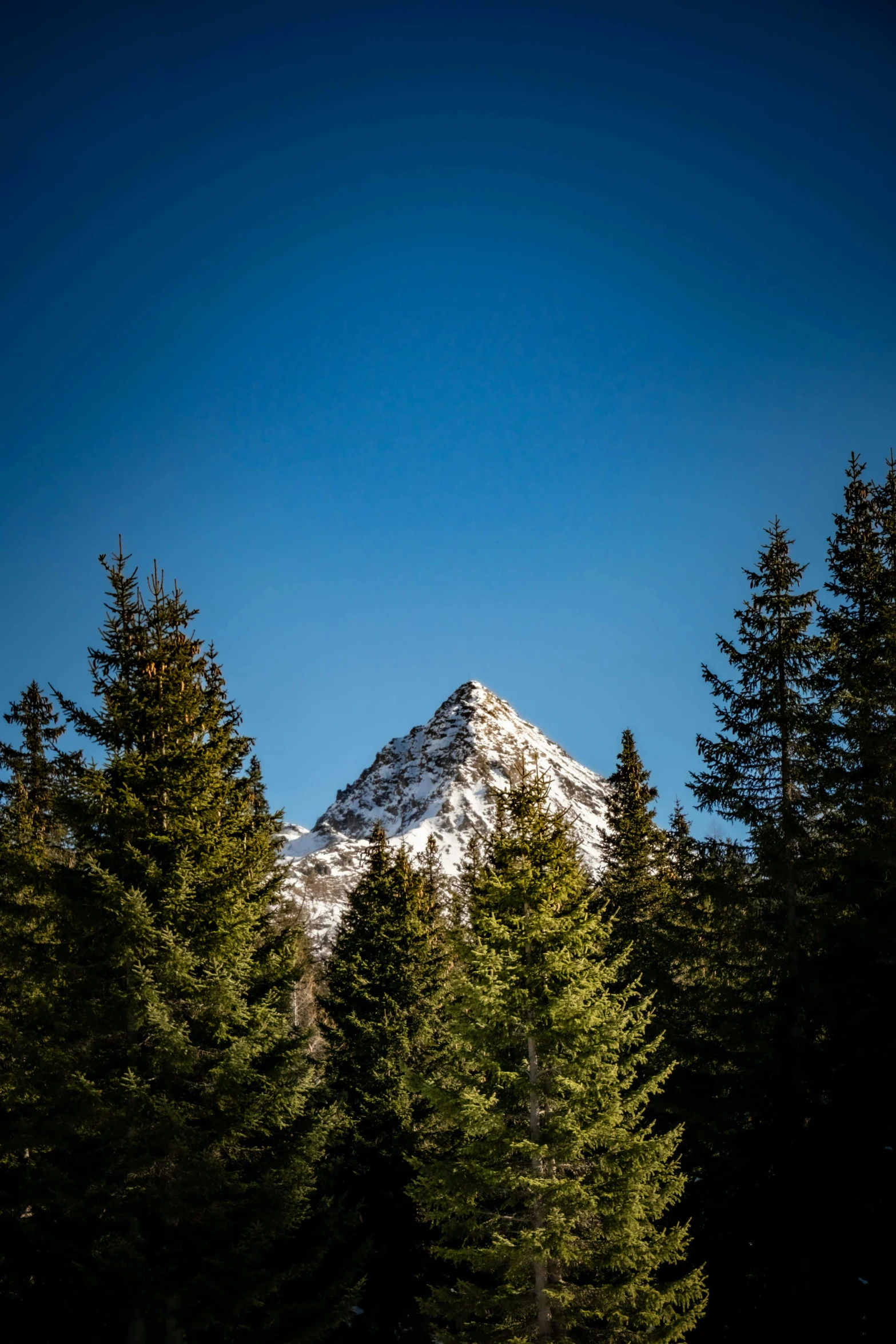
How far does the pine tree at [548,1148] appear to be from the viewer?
10578mm

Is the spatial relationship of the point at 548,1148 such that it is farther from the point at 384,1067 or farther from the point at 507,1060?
the point at 384,1067

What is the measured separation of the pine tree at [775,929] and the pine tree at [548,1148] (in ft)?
7.97

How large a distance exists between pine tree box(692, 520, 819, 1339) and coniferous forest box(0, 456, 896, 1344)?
6cm

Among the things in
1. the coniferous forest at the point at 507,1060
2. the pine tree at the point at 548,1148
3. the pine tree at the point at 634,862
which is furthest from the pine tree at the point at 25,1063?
the pine tree at the point at 634,862

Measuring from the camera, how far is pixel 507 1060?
1209 cm

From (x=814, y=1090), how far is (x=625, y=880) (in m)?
14.3

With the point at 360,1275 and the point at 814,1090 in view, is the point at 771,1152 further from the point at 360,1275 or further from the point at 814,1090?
the point at 360,1275

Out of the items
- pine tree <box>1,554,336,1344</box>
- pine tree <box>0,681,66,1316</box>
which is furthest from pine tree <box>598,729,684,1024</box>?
pine tree <box>0,681,66,1316</box>

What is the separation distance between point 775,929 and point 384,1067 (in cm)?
1044

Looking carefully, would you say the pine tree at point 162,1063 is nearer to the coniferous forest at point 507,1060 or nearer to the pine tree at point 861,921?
the coniferous forest at point 507,1060

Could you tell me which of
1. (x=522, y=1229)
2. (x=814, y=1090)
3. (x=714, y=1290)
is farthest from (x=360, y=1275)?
(x=814, y=1090)

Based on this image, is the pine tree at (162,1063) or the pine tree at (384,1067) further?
the pine tree at (384,1067)

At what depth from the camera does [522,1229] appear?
10.7 m

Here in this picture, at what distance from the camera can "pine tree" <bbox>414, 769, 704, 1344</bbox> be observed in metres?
10.6
